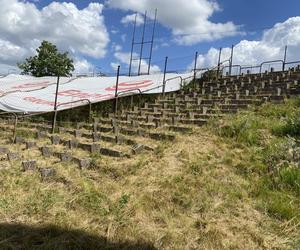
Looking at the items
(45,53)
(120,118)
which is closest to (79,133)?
(120,118)

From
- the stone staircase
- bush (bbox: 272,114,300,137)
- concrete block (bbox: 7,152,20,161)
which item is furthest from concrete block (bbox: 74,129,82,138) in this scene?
bush (bbox: 272,114,300,137)

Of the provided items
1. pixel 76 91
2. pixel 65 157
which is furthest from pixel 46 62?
pixel 65 157

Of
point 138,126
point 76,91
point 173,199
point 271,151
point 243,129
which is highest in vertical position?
point 76,91

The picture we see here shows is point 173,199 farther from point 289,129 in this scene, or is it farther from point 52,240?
point 289,129

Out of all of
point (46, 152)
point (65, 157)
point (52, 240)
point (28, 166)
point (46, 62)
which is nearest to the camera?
point (52, 240)

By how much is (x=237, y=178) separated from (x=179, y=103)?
6.65 m

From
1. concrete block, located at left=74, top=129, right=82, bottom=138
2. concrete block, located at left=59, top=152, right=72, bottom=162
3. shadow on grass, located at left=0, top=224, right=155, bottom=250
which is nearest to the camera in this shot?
shadow on grass, located at left=0, top=224, right=155, bottom=250

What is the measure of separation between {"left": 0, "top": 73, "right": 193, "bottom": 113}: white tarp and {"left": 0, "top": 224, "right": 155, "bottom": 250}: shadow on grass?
6780 mm

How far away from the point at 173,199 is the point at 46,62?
82.4ft

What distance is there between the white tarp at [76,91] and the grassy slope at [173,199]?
15.7ft

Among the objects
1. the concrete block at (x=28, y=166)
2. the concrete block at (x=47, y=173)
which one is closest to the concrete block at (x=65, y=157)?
the concrete block at (x=28, y=166)

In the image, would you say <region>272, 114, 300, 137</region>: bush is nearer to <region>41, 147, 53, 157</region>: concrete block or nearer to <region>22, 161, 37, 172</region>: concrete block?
<region>41, 147, 53, 157</region>: concrete block

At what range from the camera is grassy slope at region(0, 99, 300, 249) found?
4578 mm

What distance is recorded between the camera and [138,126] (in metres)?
10.2
